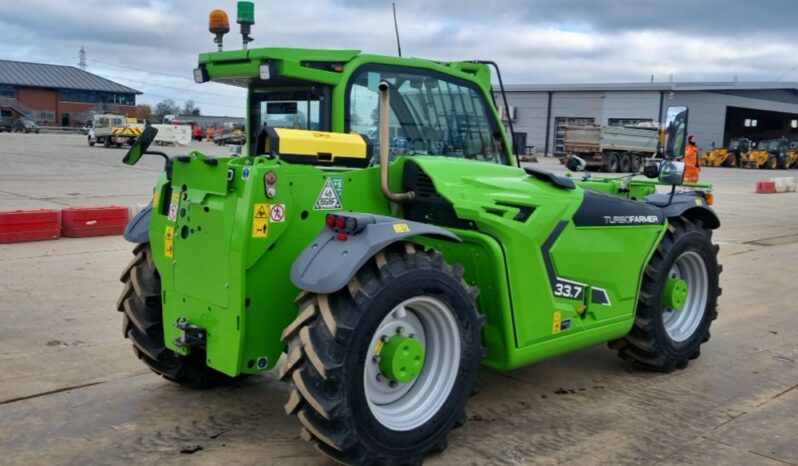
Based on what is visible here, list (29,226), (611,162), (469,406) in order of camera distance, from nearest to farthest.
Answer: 1. (469,406)
2. (29,226)
3. (611,162)

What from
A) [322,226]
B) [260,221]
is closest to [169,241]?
[260,221]

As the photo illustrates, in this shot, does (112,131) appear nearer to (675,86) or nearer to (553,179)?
(675,86)

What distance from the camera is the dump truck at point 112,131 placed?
42.8 meters

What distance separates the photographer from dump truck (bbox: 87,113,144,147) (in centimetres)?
4275

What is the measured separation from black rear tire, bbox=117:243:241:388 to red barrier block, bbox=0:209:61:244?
20.0ft

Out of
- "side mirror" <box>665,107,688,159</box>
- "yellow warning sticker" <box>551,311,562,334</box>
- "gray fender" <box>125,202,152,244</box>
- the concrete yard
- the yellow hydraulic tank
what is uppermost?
"side mirror" <box>665,107,688,159</box>

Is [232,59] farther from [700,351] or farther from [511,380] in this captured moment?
[700,351]

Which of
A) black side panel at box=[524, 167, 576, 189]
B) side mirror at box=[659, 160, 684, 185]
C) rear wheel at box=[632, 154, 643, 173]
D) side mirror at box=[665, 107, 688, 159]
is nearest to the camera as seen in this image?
black side panel at box=[524, 167, 576, 189]

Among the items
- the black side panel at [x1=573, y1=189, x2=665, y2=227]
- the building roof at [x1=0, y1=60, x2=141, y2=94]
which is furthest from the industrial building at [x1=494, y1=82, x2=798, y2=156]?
the building roof at [x1=0, y1=60, x2=141, y2=94]

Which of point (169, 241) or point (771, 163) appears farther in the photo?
point (771, 163)

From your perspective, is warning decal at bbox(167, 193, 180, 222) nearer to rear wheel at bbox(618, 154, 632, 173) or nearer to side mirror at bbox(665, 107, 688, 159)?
side mirror at bbox(665, 107, 688, 159)

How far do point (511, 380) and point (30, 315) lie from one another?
13.6 ft

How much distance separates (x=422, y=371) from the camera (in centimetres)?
386

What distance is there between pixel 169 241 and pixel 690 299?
3.93 metres
